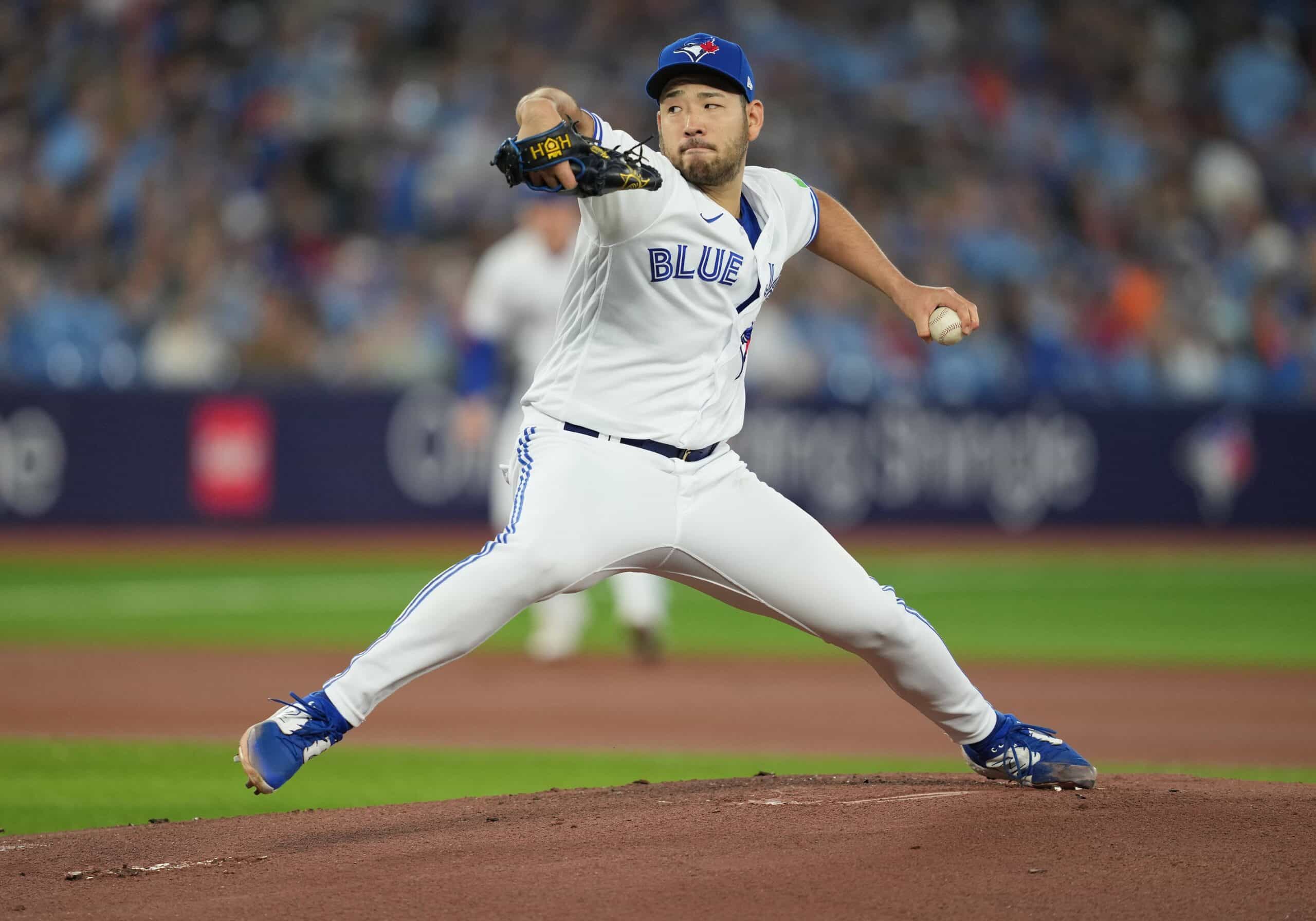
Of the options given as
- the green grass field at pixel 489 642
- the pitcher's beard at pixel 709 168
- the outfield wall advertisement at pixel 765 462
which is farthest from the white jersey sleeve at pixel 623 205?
the outfield wall advertisement at pixel 765 462

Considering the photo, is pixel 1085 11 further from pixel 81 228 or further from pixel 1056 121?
pixel 81 228

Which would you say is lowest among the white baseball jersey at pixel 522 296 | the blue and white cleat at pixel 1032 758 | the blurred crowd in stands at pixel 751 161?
the blue and white cleat at pixel 1032 758

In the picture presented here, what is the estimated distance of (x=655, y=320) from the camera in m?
4.36

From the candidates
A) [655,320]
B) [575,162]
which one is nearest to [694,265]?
[655,320]

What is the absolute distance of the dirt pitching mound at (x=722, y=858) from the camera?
3742 millimetres

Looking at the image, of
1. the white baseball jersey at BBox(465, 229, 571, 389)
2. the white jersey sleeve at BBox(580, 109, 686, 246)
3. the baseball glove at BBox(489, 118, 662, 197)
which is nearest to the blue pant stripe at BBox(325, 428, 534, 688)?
the white jersey sleeve at BBox(580, 109, 686, 246)

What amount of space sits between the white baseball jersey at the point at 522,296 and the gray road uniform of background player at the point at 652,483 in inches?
191

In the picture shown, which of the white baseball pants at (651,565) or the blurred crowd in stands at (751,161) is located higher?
the blurred crowd in stands at (751,161)

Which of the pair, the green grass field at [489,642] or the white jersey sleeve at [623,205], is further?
the green grass field at [489,642]

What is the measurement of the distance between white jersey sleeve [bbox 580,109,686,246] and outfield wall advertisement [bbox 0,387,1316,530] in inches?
440

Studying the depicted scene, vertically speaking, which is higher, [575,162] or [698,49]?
[698,49]

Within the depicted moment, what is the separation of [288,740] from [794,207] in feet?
6.83

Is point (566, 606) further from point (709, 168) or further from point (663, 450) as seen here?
point (709, 168)

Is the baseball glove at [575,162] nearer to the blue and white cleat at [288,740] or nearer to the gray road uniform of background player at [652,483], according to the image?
the gray road uniform of background player at [652,483]
